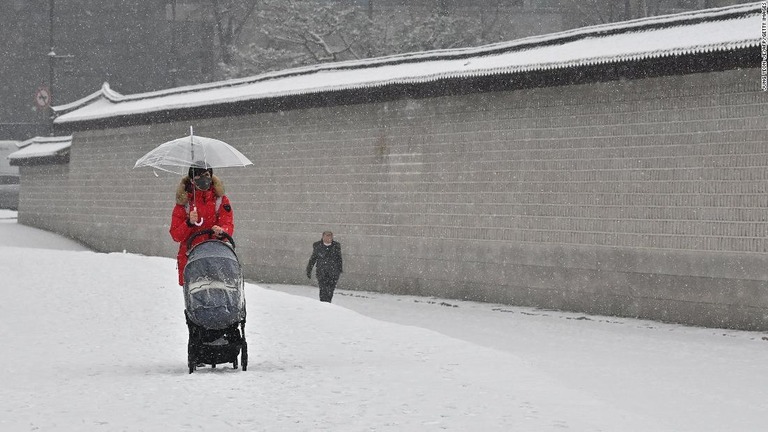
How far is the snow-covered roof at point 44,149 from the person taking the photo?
35.9 meters

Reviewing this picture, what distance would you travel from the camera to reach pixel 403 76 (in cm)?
2411

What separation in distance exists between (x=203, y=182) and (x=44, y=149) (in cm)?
2716

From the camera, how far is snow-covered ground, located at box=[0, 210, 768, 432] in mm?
8820

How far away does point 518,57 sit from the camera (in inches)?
885

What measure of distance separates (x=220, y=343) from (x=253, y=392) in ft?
3.93

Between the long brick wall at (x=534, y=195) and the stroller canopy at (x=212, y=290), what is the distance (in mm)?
9555

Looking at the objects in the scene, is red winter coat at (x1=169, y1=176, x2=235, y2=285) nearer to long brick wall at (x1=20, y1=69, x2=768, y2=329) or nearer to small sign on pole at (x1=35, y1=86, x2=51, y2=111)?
long brick wall at (x1=20, y1=69, x2=768, y2=329)

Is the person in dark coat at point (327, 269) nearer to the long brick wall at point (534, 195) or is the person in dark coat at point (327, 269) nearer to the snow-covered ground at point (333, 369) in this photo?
the snow-covered ground at point (333, 369)

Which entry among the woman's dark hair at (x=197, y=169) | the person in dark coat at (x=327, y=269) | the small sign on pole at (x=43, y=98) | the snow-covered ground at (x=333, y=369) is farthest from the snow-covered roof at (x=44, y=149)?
the woman's dark hair at (x=197, y=169)

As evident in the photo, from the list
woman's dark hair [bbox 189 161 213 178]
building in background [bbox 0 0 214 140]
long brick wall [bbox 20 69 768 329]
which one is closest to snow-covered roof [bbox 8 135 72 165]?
long brick wall [bbox 20 69 768 329]

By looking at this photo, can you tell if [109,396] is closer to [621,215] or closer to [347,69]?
[621,215]

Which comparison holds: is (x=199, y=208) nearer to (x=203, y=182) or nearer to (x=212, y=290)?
(x=203, y=182)

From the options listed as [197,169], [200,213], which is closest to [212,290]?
[200,213]

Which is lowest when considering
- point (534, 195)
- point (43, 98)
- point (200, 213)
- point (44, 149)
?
point (200, 213)
